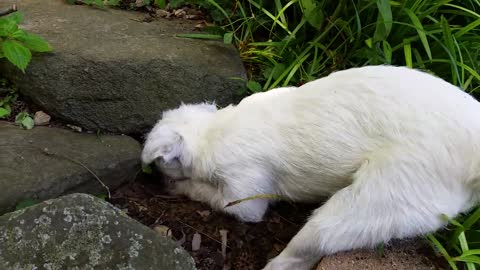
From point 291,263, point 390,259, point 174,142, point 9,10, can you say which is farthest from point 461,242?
point 9,10

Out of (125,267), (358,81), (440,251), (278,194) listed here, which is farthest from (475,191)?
(125,267)

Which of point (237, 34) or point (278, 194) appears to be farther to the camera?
point (237, 34)

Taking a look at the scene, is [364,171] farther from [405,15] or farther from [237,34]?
[237,34]

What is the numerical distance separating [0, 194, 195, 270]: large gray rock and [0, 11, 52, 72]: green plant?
119cm

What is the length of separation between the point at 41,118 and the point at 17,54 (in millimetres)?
457

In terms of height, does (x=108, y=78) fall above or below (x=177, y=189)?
above

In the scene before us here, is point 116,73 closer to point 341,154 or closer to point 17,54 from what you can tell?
point 17,54

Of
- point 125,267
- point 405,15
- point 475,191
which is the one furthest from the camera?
point 405,15

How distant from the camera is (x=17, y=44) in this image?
3.12 metres

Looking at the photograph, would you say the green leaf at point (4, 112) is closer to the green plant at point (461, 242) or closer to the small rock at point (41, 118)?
the small rock at point (41, 118)

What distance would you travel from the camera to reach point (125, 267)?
82.0 inches

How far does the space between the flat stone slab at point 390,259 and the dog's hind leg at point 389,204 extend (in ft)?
0.28

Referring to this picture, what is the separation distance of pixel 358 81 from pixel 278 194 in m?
0.76

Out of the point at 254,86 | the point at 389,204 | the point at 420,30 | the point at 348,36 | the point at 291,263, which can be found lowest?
the point at 291,263
